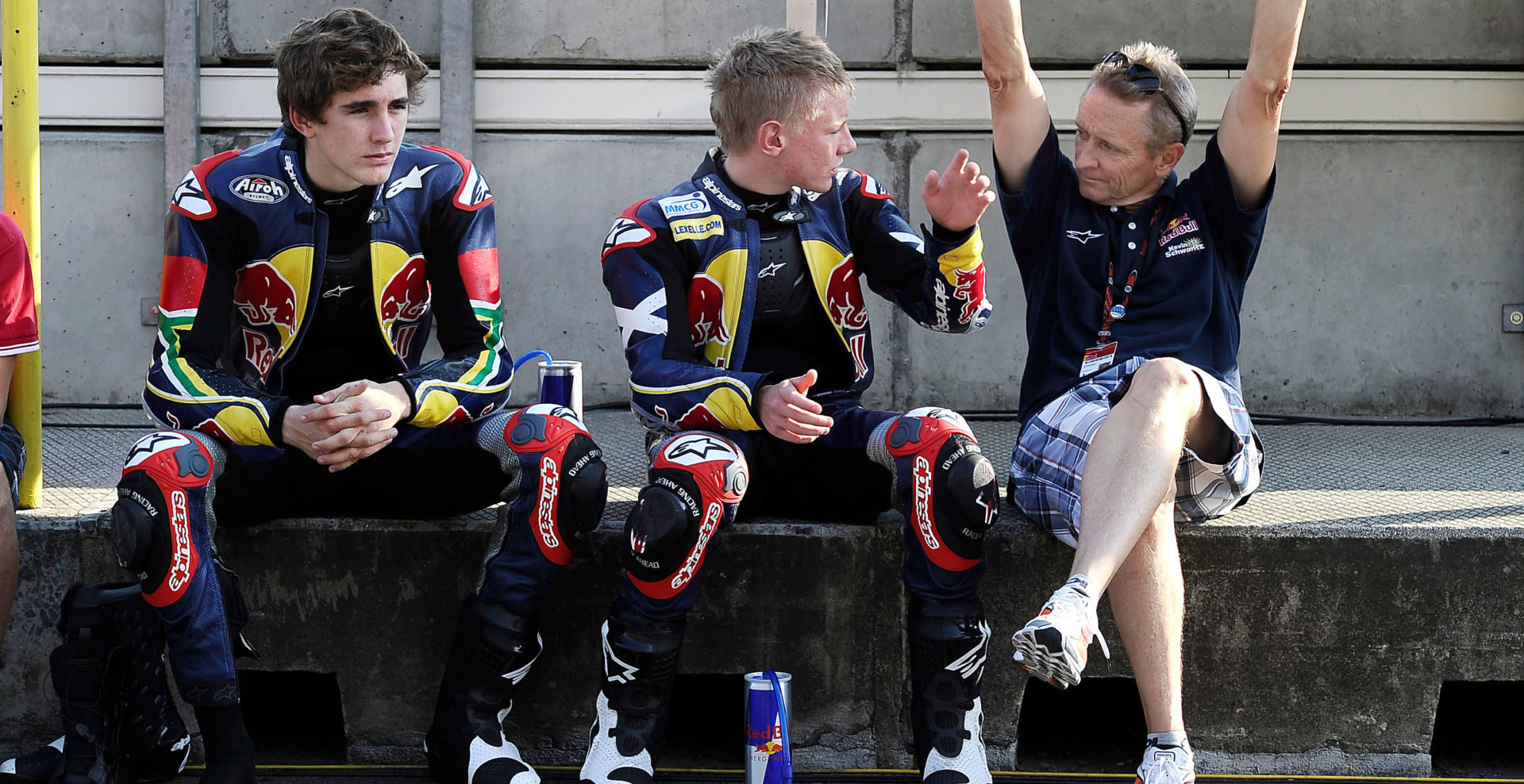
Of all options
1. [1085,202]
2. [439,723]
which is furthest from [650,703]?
[1085,202]

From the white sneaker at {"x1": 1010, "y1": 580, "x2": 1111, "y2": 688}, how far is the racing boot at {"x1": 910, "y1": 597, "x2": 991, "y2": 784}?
0.33 metres

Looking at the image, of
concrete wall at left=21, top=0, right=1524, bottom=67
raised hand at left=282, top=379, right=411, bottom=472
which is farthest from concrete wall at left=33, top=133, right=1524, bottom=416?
raised hand at left=282, top=379, right=411, bottom=472

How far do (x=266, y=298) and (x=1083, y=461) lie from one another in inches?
69.3

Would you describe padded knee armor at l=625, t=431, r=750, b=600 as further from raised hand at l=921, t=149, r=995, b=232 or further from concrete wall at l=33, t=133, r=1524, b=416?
concrete wall at l=33, t=133, r=1524, b=416

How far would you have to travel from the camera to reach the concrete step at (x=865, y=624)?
2.94 metres

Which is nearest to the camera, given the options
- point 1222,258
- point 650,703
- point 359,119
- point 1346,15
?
point 650,703

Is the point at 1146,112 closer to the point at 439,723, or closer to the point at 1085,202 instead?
the point at 1085,202

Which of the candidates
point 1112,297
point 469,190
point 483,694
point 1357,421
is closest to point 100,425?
A: point 469,190

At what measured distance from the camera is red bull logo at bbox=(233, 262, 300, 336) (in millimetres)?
2881

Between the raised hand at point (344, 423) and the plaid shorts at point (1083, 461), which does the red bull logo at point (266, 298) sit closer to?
the raised hand at point (344, 423)

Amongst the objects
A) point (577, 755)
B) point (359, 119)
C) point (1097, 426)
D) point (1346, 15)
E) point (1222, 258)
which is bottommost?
point (577, 755)

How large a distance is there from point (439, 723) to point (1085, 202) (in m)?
1.81

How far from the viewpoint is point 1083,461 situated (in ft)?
8.90

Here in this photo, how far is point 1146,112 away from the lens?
2928 millimetres
